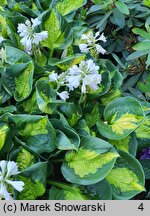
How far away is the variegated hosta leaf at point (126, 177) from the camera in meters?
1.77

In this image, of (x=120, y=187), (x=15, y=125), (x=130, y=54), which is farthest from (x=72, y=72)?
(x=130, y=54)

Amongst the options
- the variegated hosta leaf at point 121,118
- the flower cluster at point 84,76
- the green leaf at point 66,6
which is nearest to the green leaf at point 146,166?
the variegated hosta leaf at point 121,118

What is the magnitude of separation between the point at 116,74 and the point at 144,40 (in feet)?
0.93

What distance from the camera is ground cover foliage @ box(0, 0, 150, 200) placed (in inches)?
66.9

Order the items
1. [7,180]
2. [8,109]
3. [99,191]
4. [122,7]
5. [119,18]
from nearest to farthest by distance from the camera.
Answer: [7,180] < [99,191] < [8,109] < [122,7] < [119,18]

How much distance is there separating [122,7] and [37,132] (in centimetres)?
96

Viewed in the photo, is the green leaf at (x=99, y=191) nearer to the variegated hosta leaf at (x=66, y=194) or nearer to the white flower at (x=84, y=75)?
the variegated hosta leaf at (x=66, y=194)

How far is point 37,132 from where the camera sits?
68.4 inches

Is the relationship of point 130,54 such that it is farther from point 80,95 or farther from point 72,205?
point 72,205

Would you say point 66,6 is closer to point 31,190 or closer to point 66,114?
point 66,114

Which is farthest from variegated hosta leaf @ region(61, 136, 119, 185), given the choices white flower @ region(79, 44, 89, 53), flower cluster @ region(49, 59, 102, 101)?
white flower @ region(79, 44, 89, 53)

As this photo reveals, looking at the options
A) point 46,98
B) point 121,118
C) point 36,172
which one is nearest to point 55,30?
point 46,98

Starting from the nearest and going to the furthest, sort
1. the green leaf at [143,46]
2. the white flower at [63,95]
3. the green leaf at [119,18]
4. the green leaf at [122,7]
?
the white flower at [63,95] → the green leaf at [143,46] → the green leaf at [122,7] → the green leaf at [119,18]

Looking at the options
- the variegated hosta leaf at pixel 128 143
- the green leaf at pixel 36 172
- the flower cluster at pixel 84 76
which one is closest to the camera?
the green leaf at pixel 36 172
